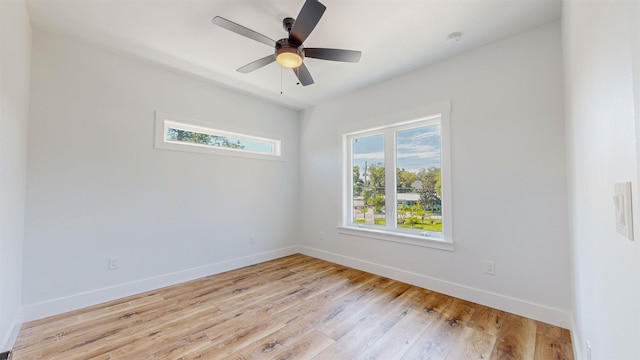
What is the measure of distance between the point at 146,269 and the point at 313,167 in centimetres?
277

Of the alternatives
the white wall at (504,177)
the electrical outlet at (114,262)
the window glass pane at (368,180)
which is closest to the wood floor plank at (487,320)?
the white wall at (504,177)

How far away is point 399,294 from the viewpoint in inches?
114

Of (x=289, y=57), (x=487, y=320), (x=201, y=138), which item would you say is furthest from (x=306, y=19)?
(x=487, y=320)

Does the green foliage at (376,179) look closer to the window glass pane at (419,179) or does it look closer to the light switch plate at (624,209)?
the window glass pane at (419,179)

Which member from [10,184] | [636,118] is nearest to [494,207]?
[636,118]

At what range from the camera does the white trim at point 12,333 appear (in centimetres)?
185

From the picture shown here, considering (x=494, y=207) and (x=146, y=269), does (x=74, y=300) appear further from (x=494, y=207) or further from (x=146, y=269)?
(x=494, y=207)

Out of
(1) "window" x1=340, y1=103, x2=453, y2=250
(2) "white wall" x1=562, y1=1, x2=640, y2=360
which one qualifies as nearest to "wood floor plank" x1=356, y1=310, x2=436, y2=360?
(1) "window" x1=340, y1=103, x2=453, y2=250

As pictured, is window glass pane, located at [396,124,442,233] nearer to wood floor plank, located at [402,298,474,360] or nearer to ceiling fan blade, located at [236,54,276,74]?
wood floor plank, located at [402,298,474,360]

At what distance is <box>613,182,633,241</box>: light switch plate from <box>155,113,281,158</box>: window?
12.3 feet

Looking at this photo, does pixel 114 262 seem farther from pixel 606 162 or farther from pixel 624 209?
pixel 606 162

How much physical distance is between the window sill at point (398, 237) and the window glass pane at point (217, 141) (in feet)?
6.08

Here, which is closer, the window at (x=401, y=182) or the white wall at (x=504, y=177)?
the white wall at (x=504, y=177)

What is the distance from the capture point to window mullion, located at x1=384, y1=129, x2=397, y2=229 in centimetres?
351
